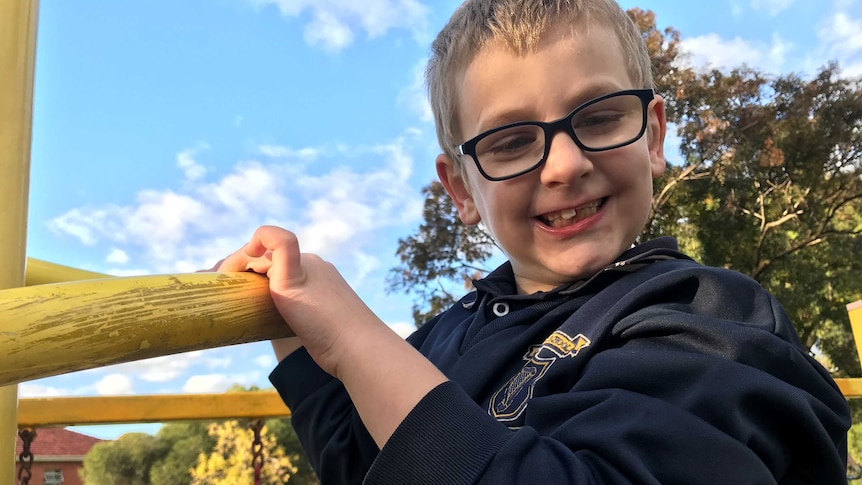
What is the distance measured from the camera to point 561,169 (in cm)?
92

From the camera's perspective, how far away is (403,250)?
967 cm

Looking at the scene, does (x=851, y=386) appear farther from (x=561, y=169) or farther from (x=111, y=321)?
(x=111, y=321)

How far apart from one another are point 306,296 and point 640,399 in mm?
348

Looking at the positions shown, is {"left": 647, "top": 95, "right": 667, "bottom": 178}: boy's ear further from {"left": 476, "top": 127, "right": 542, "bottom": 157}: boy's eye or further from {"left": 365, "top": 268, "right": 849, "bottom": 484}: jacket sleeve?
{"left": 365, "top": 268, "right": 849, "bottom": 484}: jacket sleeve

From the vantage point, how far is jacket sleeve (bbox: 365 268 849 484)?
2.00 ft

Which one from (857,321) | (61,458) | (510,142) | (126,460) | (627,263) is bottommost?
(857,321)

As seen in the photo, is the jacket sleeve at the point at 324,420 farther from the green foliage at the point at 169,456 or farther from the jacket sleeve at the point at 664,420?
the green foliage at the point at 169,456

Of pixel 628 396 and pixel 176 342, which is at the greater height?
pixel 176 342

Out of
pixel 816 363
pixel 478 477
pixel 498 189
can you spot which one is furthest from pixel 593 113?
pixel 478 477

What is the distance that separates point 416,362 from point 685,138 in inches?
367

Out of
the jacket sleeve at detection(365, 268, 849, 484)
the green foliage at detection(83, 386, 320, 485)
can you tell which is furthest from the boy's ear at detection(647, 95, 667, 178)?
the green foliage at detection(83, 386, 320, 485)

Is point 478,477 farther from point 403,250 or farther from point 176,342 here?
point 403,250

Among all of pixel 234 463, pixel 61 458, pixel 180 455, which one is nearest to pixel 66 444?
pixel 61 458

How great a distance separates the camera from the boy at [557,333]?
62 cm
